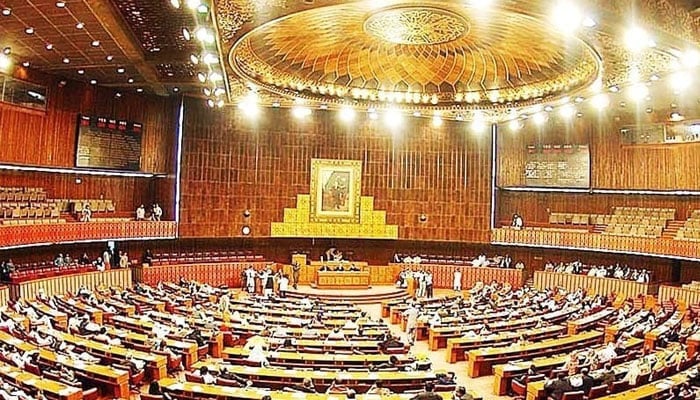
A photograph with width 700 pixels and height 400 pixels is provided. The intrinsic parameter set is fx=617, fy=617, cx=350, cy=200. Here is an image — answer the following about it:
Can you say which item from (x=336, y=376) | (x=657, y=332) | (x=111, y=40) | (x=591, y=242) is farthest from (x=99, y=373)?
(x=591, y=242)

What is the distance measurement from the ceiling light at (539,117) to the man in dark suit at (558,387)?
16148mm

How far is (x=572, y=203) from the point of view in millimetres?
27797

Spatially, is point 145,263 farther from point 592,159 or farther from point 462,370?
point 592,159

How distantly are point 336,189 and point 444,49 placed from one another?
9272 millimetres

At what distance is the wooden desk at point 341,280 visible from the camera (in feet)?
80.0

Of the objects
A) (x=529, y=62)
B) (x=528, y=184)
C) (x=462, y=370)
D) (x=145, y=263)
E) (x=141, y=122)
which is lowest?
(x=462, y=370)

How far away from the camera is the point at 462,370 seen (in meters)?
14.3

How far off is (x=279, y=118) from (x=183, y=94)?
4.21 m

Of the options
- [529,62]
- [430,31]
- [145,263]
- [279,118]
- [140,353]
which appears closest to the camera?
[140,353]

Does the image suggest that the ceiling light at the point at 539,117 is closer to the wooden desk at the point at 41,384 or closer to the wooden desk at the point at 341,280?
the wooden desk at the point at 341,280

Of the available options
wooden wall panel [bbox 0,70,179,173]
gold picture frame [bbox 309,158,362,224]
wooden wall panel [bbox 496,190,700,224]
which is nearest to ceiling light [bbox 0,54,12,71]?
wooden wall panel [bbox 0,70,179,173]

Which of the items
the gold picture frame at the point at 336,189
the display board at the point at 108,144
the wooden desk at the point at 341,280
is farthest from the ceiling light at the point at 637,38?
the display board at the point at 108,144

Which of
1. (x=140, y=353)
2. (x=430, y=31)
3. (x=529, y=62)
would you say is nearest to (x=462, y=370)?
(x=140, y=353)

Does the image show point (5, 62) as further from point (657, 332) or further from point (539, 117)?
point (657, 332)
